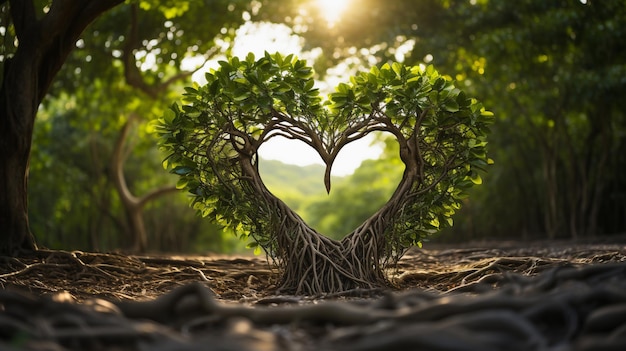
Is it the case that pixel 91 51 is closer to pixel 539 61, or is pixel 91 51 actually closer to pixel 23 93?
pixel 23 93

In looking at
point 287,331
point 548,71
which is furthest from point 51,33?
point 548,71

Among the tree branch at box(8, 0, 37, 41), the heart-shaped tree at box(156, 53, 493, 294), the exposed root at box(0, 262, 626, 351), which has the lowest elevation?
the exposed root at box(0, 262, 626, 351)

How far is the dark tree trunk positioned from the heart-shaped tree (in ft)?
7.39

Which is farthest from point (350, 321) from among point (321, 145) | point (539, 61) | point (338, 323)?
point (539, 61)

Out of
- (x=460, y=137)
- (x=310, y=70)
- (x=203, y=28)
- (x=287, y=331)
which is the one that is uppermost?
(x=203, y=28)

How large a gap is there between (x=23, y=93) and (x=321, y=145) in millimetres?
3622

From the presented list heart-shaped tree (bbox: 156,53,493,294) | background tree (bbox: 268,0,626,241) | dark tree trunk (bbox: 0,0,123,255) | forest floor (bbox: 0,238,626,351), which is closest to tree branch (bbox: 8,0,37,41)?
dark tree trunk (bbox: 0,0,123,255)

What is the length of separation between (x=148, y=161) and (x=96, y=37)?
429 inches

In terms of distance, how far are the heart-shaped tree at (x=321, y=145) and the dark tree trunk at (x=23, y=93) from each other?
2.25 metres

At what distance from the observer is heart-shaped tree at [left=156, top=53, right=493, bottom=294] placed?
18.3 feet

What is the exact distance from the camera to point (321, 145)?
583cm

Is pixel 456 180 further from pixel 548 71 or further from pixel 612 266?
pixel 548 71

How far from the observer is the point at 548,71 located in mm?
16000

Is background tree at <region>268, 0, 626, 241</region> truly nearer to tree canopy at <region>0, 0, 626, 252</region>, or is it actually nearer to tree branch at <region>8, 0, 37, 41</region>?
tree canopy at <region>0, 0, 626, 252</region>
